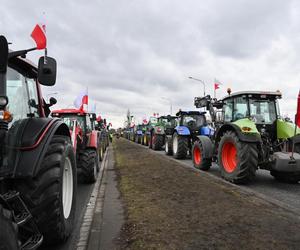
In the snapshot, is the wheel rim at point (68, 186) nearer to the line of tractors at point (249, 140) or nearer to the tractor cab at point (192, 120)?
the line of tractors at point (249, 140)

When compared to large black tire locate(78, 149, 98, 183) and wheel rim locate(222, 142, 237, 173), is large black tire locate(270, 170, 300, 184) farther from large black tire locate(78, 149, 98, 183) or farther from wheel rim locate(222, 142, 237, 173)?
large black tire locate(78, 149, 98, 183)

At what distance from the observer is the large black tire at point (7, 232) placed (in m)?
2.00

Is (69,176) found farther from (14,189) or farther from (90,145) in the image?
(90,145)

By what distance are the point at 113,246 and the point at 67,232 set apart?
0.56m

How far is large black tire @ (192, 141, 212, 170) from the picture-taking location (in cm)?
1038

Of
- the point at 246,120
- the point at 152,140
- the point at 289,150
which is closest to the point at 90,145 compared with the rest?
the point at 246,120

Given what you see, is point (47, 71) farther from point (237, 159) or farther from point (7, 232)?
point (237, 159)

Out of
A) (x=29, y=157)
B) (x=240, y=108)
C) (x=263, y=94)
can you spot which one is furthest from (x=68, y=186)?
(x=263, y=94)

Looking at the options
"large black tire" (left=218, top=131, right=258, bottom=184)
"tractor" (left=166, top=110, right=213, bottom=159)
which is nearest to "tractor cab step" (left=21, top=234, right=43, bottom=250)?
"large black tire" (left=218, top=131, right=258, bottom=184)

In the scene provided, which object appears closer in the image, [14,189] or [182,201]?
[14,189]

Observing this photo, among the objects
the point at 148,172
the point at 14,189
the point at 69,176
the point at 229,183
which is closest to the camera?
the point at 14,189

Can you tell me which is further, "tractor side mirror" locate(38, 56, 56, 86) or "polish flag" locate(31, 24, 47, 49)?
"polish flag" locate(31, 24, 47, 49)

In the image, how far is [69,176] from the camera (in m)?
4.40

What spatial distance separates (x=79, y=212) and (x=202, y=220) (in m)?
2.15
